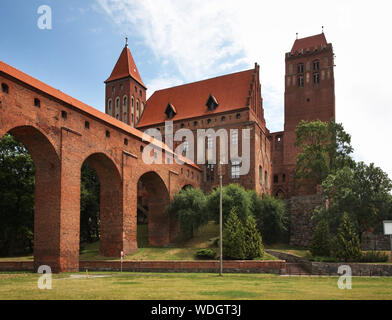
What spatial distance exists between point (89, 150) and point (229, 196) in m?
11.3

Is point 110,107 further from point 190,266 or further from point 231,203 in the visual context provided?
point 190,266

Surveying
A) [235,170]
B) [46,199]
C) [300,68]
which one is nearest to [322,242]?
[46,199]

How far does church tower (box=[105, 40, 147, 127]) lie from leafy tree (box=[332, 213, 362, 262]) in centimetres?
3271

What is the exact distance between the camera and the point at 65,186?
75.2 ft

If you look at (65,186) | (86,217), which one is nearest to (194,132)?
(86,217)

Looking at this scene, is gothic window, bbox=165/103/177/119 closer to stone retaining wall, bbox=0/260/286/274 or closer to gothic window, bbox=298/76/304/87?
gothic window, bbox=298/76/304/87

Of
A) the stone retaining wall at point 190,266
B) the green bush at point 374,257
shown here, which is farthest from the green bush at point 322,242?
the stone retaining wall at point 190,266

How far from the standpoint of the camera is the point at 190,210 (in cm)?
3288

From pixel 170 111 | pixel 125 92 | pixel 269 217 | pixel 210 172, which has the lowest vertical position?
pixel 269 217

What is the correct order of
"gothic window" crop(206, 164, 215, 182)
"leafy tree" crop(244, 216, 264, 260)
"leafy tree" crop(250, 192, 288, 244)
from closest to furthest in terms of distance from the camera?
"leafy tree" crop(244, 216, 264, 260) → "leafy tree" crop(250, 192, 288, 244) → "gothic window" crop(206, 164, 215, 182)

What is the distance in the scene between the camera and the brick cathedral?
44375 millimetres

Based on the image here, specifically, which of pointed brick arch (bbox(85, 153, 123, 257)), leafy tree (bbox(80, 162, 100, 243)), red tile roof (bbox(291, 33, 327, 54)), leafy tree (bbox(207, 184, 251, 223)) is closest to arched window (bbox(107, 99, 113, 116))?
leafy tree (bbox(80, 162, 100, 243))

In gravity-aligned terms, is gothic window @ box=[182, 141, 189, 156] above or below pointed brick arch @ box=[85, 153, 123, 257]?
above

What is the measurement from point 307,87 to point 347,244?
33.6m
